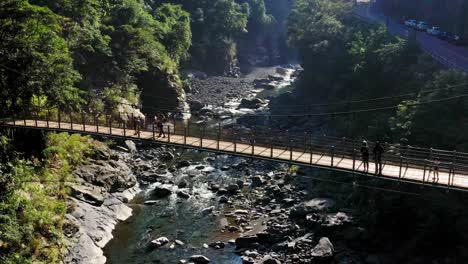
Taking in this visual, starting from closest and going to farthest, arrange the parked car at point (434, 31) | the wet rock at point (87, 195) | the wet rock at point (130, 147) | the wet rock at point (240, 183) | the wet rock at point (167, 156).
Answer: the wet rock at point (87, 195), the wet rock at point (240, 183), the wet rock at point (167, 156), the wet rock at point (130, 147), the parked car at point (434, 31)

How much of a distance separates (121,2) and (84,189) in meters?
27.2

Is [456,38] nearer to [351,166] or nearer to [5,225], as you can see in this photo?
[351,166]

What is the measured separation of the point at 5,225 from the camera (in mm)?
18109

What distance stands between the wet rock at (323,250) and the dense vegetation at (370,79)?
789 cm

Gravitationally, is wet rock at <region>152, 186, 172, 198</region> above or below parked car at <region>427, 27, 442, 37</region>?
below

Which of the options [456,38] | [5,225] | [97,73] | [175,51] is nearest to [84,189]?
[5,225]

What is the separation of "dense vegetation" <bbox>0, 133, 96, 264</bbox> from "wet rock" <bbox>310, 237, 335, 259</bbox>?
37.4 ft

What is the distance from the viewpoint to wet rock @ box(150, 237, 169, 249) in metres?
23.2

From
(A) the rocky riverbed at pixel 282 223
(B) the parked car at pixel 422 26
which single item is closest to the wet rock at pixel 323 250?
(A) the rocky riverbed at pixel 282 223

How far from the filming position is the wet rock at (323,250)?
71.1ft

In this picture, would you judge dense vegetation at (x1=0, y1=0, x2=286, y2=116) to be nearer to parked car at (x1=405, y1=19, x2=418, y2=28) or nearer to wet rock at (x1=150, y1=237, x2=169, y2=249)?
wet rock at (x1=150, y1=237, x2=169, y2=249)

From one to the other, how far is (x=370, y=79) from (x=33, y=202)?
29526 millimetres

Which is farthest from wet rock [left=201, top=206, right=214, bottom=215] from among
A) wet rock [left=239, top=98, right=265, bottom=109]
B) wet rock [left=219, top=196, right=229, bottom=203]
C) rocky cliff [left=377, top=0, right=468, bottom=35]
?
rocky cliff [left=377, top=0, right=468, bottom=35]

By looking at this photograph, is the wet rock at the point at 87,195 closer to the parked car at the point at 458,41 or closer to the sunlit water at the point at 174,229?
the sunlit water at the point at 174,229
